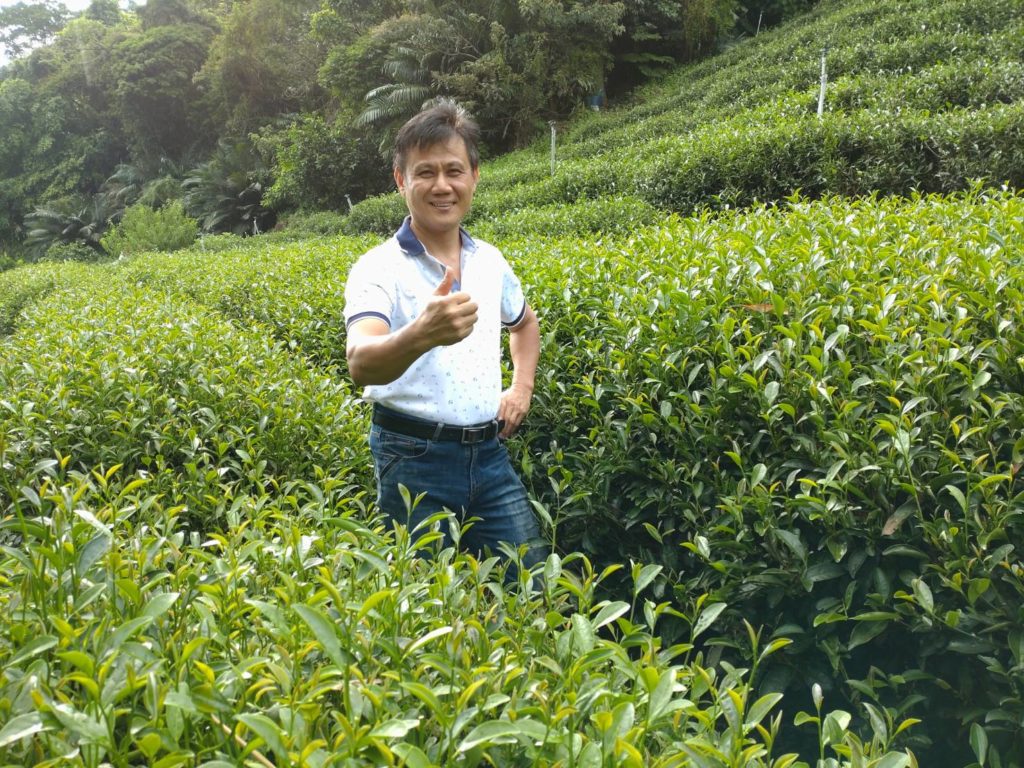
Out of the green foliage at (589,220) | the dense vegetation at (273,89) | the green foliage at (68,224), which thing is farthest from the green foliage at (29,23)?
the green foliage at (589,220)

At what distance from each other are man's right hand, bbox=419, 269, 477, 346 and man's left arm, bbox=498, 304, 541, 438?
68 centimetres

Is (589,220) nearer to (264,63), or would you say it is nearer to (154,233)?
(154,233)

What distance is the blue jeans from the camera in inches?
85.4

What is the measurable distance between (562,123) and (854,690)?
21120mm

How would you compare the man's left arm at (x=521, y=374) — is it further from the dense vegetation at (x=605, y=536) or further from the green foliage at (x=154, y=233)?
the green foliage at (x=154, y=233)

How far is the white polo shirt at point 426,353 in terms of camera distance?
210 cm

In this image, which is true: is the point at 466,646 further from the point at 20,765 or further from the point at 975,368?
the point at 975,368

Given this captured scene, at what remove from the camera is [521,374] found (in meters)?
2.52

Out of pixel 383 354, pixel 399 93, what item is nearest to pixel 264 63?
pixel 399 93

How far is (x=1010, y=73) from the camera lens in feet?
30.8

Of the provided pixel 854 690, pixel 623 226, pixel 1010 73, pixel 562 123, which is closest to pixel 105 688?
pixel 854 690

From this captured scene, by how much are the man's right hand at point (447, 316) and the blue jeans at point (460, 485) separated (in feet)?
1.73

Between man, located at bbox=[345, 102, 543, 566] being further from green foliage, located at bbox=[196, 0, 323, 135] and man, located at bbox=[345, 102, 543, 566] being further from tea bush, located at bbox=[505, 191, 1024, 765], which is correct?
green foliage, located at bbox=[196, 0, 323, 135]

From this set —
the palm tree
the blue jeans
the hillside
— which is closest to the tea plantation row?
the blue jeans
